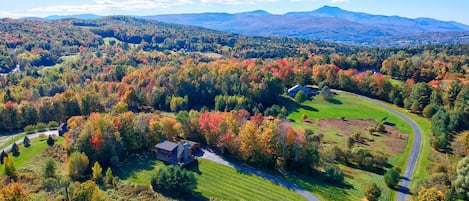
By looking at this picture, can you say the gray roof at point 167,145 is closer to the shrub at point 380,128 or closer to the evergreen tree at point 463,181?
the evergreen tree at point 463,181

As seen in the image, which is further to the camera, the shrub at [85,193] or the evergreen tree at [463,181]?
the evergreen tree at [463,181]

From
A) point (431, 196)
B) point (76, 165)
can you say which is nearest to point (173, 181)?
point (76, 165)

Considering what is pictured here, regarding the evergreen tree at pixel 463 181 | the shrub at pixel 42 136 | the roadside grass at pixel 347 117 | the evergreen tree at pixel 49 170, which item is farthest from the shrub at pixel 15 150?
the evergreen tree at pixel 463 181

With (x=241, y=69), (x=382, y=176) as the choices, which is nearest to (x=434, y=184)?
(x=382, y=176)

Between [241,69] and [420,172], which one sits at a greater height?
[241,69]

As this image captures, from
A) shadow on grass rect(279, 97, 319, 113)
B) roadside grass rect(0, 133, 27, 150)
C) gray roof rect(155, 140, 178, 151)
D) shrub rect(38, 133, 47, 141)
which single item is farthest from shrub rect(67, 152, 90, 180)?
shadow on grass rect(279, 97, 319, 113)

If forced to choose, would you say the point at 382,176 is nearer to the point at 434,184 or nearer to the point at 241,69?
the point at 434,184
